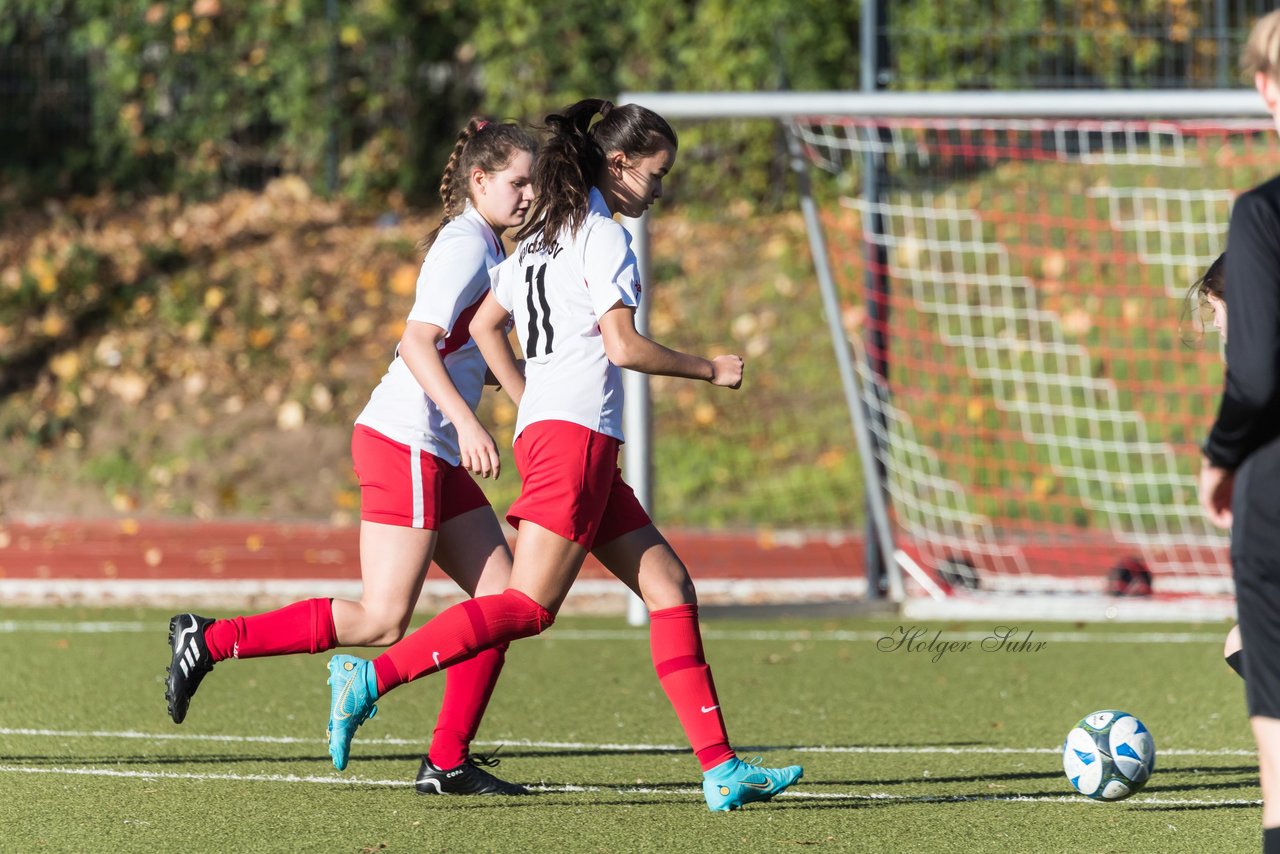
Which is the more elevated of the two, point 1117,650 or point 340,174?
point 340,174

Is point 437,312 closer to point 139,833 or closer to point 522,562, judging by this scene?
point 522,562

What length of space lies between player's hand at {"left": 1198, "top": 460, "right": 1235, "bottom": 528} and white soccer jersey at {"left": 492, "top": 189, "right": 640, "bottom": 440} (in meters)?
1.73

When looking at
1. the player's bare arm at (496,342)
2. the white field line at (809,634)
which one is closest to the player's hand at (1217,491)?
the player's bare arm at (496,342)

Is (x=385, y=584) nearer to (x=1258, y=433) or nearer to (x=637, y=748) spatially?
(x=637, y=748)

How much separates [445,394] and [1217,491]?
2158 millimetres

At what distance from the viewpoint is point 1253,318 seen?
2.85 m

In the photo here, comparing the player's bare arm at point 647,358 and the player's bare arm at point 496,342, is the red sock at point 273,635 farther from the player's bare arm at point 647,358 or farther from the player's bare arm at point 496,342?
the player's bare arm at point 647,358

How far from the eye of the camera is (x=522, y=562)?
4.51 m

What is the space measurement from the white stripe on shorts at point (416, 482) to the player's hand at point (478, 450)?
31 cm

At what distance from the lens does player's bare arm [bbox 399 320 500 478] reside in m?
4.47

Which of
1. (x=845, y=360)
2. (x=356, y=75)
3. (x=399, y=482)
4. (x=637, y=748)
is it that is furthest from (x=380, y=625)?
(x=356, y=75)

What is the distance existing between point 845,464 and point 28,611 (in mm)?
5958

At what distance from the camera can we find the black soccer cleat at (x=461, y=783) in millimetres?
4922

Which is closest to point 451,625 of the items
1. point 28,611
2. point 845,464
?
point 28,611
